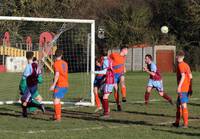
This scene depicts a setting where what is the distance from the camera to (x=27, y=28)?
3164 cm

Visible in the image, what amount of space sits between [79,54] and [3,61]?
12349 mm

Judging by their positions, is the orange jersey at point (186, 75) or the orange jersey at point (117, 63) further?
the orange jersey at point (117, 63)

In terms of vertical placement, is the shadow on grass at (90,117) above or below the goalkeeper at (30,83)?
below

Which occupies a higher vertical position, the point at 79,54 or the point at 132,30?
the point at 132,30

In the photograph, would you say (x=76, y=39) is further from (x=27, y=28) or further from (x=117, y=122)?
(x=117, y=122)

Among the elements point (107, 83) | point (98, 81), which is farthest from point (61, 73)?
point (98, 81)

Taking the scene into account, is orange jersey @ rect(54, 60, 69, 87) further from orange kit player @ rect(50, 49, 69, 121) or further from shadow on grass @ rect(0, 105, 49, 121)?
shadow on grass @ rect(0, 105, 49, 121)

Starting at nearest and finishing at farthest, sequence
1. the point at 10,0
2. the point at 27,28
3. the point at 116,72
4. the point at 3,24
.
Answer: the point at 116,72 < the point at 27,28 < the point at 3,24 < the point at 10,0

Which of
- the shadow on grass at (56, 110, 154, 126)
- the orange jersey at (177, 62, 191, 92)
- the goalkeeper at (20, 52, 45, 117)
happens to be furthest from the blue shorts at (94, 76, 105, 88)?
the orange jersey at (177, 62, 191, 92)

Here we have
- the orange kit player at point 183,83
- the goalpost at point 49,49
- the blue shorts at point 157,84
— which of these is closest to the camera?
the orange kit player at point 183,83

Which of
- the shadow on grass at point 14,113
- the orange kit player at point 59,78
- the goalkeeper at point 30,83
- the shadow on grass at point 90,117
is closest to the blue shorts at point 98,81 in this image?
the shadow on grass at point 90,117

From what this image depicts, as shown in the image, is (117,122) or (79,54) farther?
(79,54)

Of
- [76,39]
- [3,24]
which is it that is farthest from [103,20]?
[76,39]

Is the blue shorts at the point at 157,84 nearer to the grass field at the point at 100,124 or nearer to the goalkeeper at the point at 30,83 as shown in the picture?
the grass field at the point at 100,124
